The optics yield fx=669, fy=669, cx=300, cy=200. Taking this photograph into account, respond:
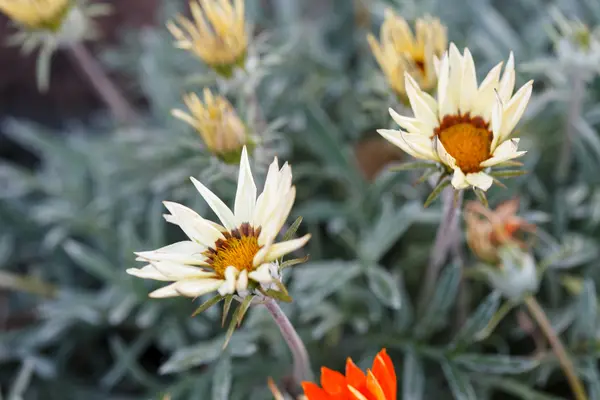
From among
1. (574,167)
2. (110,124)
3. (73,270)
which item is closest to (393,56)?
(574,167)

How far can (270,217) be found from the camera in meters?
0.68

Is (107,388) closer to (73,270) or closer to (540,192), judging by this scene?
(73,270)

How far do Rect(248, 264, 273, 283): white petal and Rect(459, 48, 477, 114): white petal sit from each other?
0.33m

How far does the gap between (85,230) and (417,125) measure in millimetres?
899

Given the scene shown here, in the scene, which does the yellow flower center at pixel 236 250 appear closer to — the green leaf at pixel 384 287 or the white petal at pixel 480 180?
the white petal at pixel 480 180

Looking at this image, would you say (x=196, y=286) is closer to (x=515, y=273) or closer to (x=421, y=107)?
(x=421, y=107)

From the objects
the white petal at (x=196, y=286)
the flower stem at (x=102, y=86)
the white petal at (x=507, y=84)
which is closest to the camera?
the white petal at (x=196, y=286)

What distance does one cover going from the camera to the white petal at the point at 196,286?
61 cm

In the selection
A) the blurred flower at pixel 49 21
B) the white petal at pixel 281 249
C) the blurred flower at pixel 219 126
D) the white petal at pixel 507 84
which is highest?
the blurred flower at pixel 49 21

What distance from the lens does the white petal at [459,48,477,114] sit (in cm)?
77

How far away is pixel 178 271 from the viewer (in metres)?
0.65

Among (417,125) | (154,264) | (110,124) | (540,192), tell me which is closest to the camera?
(154,264)

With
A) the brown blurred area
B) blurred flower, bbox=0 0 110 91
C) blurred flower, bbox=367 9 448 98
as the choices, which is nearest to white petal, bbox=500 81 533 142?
blurred flower, bbox=367 9 448 98

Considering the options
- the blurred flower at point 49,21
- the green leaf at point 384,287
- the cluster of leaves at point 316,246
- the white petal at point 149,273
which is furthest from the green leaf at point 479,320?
the blurred flower at point 49,21
